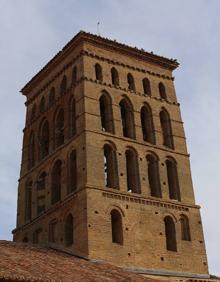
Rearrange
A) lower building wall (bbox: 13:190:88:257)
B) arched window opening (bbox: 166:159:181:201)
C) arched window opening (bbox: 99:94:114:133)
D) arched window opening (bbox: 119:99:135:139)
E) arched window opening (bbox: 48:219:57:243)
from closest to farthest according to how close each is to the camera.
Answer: lower building wall (bbox: 13:190:88:257), arched window opening (bbox: 48:219:57:243), arched window opening (bbox: 166:159:181:201), arched window opening (bbox: 99:94:114:133), arched window opening (bbox: 119:99:135:139)

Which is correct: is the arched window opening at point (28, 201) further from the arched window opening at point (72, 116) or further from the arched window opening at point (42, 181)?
the arched window opening at point (72, 116)

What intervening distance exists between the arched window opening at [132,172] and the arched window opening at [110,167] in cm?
96

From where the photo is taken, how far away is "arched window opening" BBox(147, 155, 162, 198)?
92.2 feet

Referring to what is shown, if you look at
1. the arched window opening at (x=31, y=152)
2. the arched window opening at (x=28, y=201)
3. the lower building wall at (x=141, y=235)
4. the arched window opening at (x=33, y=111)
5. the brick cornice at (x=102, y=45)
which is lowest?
the lower building wall at (x=141, y=235)

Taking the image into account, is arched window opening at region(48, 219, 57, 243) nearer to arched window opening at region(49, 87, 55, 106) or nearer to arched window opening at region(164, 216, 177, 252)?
arched window opening at region(164, 216, 177, 252)

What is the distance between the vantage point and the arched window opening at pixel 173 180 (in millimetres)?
28547

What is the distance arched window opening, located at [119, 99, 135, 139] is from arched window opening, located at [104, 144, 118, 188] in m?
1.84

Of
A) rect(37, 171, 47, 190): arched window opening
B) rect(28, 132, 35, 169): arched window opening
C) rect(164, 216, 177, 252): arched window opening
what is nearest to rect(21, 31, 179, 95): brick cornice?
rect(28, 132, 35, 169): arched window opening

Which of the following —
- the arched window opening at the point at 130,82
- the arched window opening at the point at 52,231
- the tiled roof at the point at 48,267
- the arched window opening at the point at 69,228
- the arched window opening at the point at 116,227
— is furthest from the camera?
the arched window opening at the point at 130,82

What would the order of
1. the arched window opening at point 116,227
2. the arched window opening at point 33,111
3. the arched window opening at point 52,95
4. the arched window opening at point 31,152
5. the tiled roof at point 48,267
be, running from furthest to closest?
the arched window opening at point 33,111 < the arched window opening at point 52,95 < the arched window opening at point 31,152 < the arched window opening at point 116,227 < the tiled roof at point 48,267

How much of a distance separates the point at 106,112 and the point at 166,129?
134 inches

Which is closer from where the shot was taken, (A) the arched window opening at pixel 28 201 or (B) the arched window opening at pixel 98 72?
(A) the arched window opening at pixel 28 201

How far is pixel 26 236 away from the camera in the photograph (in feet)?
96.2

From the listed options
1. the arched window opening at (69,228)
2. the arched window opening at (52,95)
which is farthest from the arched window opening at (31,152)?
the arched window opening at (69,228)
